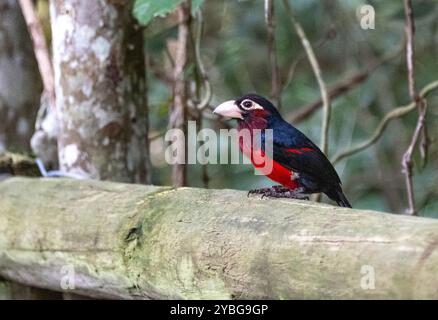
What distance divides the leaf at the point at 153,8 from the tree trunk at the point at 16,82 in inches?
32.9

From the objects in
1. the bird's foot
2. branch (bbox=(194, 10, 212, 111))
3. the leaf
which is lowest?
the bird's foot

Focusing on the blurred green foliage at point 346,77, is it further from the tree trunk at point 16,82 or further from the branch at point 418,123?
the branch at point 418,123

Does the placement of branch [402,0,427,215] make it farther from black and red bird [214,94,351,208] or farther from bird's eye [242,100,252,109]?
bird's eye [242,100,252,109]

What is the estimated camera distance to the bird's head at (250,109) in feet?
7.61

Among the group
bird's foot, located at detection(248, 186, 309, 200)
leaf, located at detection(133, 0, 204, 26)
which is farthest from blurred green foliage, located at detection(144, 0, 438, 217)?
bird's foot, located at detection(248, 186, 309, 200)

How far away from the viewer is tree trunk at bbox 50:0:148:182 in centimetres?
272

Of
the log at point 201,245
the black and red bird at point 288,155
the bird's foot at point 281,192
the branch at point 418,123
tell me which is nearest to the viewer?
the log at point 201,245

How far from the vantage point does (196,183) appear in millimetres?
5008

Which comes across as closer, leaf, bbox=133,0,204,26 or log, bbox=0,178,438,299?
log, bbox=0,178,438,299

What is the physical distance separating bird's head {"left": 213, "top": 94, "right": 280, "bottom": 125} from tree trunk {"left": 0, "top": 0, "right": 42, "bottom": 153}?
1121mm

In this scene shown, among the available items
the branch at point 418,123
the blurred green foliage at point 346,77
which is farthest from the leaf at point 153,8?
the blurred green foliage at point 346,77

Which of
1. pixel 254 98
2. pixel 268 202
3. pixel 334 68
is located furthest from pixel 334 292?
pixel 334 68

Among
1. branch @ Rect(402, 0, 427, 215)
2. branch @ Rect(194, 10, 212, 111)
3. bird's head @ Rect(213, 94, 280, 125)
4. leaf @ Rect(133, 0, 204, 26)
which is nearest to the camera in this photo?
bird's head @ Rect(213, 94, 280, 125)

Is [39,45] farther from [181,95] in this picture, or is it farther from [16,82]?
[181,95]
